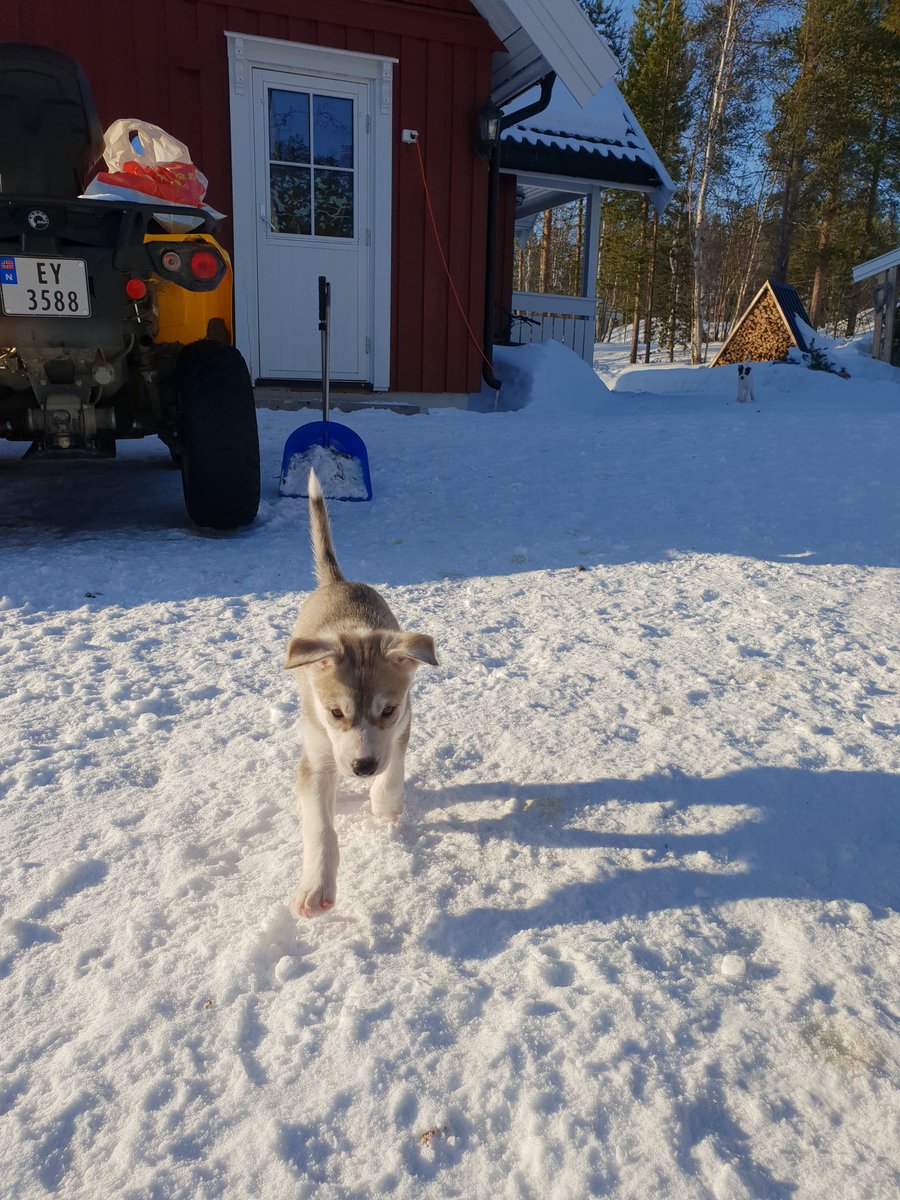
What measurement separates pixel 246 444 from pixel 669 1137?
148 inches

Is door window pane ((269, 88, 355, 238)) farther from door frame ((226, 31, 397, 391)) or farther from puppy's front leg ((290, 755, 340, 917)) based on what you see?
puppy's front leg ((290, 755, 340, 917))

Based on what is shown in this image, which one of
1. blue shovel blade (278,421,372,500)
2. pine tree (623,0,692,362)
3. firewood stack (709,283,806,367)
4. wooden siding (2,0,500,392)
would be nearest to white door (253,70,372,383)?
wooden siding (2,0,500,392)

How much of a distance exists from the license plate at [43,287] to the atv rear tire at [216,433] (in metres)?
0.66

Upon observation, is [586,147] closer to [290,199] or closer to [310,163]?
[310,163]

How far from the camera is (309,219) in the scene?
8.91 meters

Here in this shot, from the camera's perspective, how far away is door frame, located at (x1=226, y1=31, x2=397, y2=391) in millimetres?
8234

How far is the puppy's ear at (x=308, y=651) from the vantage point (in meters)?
2.02

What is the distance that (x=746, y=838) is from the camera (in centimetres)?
224

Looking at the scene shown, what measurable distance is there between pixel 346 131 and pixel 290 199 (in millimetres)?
910

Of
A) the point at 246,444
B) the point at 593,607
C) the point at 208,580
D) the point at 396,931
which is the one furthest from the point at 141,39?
the point at 396,931


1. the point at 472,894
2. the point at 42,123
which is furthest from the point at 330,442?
the point at 472,894

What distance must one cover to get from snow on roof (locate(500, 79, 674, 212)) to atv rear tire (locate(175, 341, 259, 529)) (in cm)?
970

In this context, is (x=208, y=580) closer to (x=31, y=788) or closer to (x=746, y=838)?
(x=31, y=788)

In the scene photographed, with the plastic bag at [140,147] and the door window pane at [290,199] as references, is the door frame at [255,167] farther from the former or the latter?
the plastic bag at [140,147]
